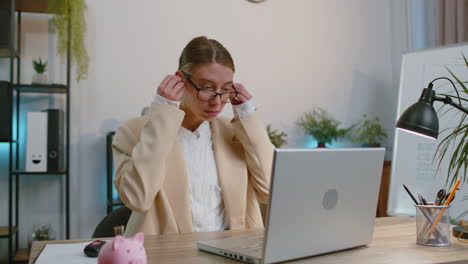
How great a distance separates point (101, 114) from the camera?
3.21 meters

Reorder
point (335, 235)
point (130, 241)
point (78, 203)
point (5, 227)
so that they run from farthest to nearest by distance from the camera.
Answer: point (78, 203)
point (5, 227)
point (335, 235)
point (130, 241)

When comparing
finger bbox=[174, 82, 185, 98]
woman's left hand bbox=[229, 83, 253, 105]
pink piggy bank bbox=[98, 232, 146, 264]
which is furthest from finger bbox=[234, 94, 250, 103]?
pink piggy bank bbox=[98, 232, 146, 264]

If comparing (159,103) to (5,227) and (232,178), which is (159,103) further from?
(5,227)

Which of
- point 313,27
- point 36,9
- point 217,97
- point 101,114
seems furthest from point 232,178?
point 313,27

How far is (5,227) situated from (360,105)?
265cm

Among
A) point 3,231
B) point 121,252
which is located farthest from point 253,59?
point 121,252

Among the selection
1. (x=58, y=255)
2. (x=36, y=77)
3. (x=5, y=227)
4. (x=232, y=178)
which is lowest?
(x=5, y=227)

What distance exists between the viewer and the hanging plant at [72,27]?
3006 mm

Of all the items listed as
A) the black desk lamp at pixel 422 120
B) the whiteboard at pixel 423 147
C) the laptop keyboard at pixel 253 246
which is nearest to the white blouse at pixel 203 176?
the laptop keyboard at pixel 253 246

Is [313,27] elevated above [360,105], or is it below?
above

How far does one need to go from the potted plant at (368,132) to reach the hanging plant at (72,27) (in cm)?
200

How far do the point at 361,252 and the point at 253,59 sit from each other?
263 cm

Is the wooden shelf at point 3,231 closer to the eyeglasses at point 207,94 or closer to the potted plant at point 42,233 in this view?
the potted plant at point 42,233

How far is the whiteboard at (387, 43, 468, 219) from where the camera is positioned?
2111 millimetres
